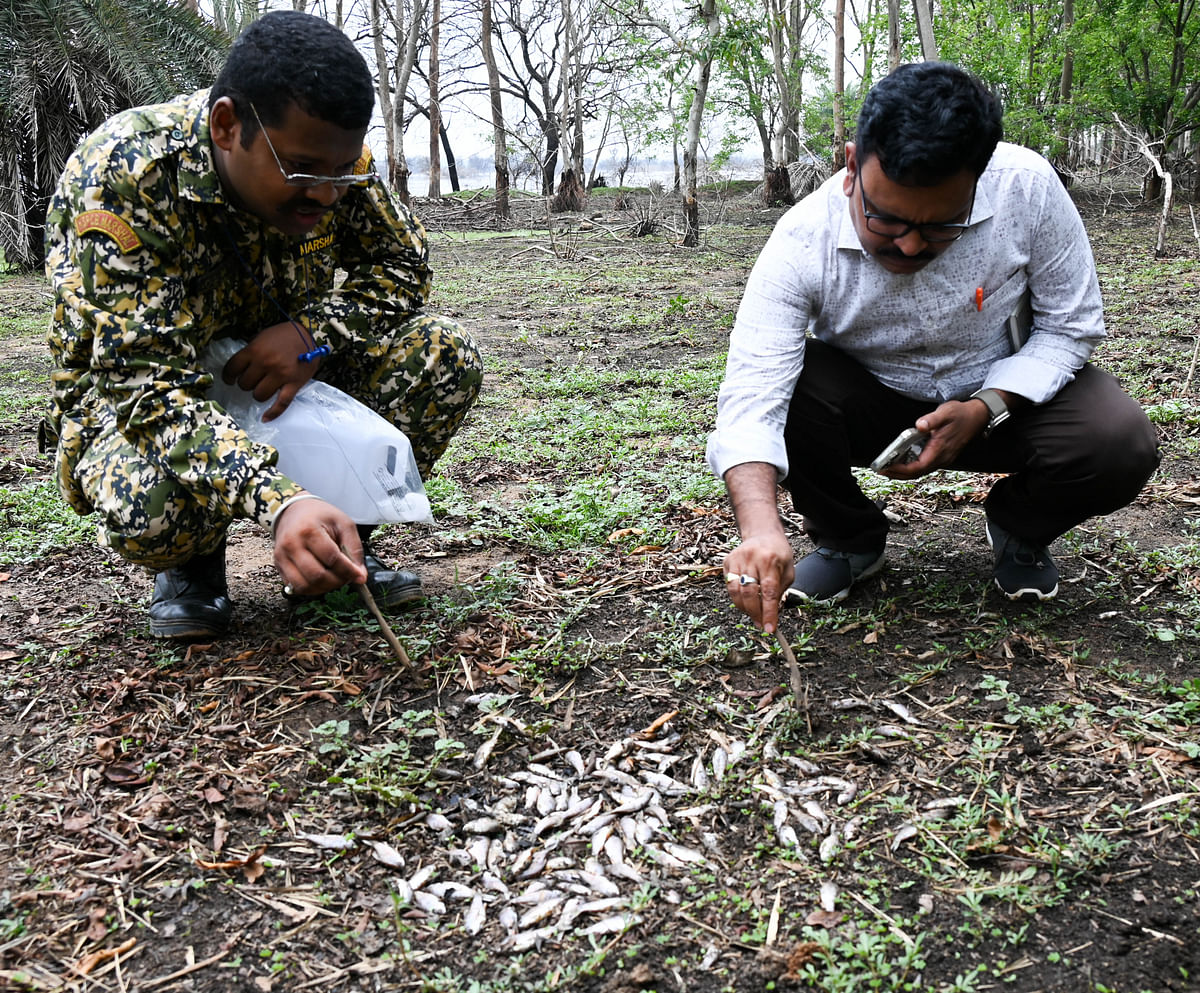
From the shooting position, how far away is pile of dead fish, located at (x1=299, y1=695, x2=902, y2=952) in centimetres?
178

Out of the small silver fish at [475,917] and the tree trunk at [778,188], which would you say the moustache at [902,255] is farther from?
the tree trunk at [778,188]

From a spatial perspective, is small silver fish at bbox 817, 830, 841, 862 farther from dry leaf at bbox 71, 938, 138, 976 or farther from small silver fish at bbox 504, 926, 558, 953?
dry leaf at bbox 71, 938, 138, 976

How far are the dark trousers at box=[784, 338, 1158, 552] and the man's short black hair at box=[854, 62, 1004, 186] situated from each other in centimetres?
59

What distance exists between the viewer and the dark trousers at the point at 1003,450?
2373 millimetres

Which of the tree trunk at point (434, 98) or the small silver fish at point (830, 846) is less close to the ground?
the tree trunk at point (434, 98)

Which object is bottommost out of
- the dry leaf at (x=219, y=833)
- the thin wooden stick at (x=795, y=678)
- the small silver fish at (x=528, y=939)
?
the small silver fish at (x=528, y=939)

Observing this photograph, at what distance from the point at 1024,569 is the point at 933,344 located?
25.4 inches

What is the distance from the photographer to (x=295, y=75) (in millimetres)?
2041

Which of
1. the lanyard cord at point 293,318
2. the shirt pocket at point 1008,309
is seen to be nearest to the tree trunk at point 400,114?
the lanyard cord at point 293,318

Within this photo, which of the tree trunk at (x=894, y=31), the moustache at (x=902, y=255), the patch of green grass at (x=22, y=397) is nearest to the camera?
the moustache at (x=902, y=255)

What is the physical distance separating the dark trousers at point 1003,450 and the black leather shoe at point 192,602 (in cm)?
151

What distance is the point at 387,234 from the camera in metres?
2.81

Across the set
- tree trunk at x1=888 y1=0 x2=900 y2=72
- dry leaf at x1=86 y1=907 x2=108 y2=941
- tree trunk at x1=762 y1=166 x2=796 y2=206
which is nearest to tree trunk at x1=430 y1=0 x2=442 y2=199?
tree trunk at x1=762 y1=166 x2=796 y2=206

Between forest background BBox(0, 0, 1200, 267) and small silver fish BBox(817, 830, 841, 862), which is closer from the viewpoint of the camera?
small silver fish BBox(817, 830, 841, 862)
